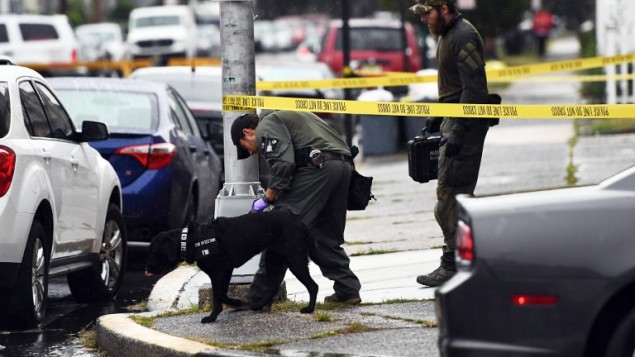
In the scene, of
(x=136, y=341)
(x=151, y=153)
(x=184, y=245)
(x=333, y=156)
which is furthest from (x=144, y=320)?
(x=151, y=153)

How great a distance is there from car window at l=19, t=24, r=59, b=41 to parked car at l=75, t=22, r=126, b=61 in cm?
572

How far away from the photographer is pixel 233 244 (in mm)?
8031

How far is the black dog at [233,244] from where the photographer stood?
316 inches

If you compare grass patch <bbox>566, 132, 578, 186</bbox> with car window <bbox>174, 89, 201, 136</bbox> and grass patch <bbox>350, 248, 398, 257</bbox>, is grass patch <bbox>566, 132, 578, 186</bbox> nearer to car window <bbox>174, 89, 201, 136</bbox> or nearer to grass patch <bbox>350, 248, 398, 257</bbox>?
grass patch <bbox>350, 248, 398, 257</bbox>

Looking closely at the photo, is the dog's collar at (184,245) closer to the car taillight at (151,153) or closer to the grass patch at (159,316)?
the grass patch at (159,316)

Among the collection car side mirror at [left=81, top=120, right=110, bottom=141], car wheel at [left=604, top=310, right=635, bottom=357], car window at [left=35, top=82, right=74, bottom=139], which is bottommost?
car wheel at [left=604, top=310, right=635, bottom=357]

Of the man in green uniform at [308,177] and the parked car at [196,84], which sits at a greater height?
the parked car at [196,84]

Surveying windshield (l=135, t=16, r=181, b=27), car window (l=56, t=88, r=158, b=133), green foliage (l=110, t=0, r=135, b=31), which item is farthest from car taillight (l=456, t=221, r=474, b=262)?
green foliage (l=110, t=0, r=135, b=31)

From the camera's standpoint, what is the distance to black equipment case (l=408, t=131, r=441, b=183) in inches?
376

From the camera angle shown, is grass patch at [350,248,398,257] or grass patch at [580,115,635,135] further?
grass patch at [580,115,635,135]

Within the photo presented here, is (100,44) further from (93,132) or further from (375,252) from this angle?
(93,132)

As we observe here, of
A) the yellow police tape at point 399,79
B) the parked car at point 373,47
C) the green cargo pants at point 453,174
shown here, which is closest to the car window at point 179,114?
the yellow police tape at point 399,79

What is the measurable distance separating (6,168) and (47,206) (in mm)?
655

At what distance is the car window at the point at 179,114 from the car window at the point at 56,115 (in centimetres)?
282
